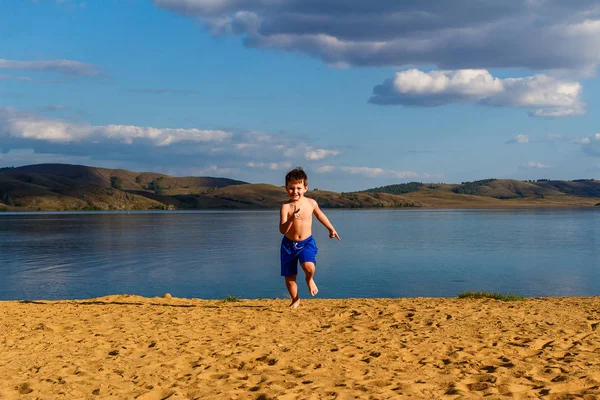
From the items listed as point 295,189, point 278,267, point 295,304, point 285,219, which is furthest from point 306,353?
point 278,267

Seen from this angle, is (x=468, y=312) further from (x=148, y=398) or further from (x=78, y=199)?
(x=78, y=199)

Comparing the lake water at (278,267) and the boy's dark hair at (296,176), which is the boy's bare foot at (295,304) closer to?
the boy's dark hair at (296,176)

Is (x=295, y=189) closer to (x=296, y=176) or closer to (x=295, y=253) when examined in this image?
(x=296, y=176)

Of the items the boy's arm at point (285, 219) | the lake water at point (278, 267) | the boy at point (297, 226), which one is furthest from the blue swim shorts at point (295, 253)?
the lake water at point (278, 267)

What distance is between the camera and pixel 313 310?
1115cm

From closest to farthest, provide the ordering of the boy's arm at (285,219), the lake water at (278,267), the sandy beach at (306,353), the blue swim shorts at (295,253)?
the sandy beach at (306,353), the boy's arm at (285,219), the blue swim shorts at (295,253), the lake water at (278,267)

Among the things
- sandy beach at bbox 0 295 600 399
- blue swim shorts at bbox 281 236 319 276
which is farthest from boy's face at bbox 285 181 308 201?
sandy beach at bbox 0 295 600 399

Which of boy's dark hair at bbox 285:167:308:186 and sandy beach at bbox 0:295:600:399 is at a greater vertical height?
boy's dark hair at bbox 285:167:308:186

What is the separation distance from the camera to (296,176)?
1035 cm

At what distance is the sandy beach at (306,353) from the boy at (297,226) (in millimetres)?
952

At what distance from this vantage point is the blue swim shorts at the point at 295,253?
35.0ft

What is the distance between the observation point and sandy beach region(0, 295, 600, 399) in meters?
6.09

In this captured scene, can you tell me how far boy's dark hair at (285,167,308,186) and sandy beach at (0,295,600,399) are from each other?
2.48m

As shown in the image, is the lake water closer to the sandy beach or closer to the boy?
the boy
